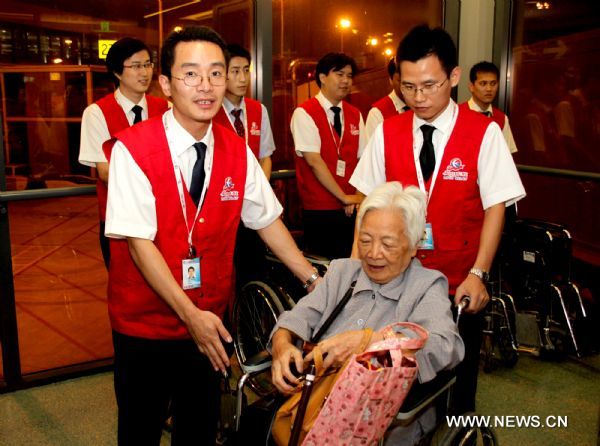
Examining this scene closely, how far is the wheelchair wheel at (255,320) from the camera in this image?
115 inches

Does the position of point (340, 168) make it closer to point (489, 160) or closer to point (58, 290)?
point (489, 160)

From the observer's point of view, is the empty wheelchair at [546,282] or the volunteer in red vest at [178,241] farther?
the empty wheelchair at [546,282]

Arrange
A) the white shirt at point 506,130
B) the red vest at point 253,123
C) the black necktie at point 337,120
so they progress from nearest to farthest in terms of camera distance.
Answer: the red vest at point 253,123 < the black necktie at point 337,120 < the white shirt at point 506,130

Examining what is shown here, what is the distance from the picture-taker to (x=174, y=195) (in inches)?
73.7

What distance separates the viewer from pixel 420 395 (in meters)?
1.72

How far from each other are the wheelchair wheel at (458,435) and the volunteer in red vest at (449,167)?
1.37ft

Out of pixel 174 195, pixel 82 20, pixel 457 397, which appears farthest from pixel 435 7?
pixel 174 195

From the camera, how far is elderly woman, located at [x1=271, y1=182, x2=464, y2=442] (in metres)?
1.89

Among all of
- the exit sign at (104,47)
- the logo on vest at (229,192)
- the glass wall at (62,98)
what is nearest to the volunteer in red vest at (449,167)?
the logo on vest at (229,192)

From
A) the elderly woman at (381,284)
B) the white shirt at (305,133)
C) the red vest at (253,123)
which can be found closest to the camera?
the elderly woman at (381,284)

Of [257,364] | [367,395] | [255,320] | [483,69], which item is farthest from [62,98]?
[367,395]

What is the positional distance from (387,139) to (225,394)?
→ 3.72 ft

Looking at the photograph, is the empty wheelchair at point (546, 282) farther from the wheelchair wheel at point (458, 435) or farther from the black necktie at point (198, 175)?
the black necktie at point (198, 175)

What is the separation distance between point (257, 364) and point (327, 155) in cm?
220
